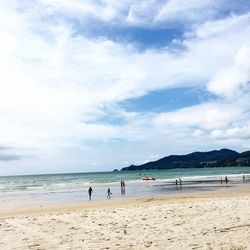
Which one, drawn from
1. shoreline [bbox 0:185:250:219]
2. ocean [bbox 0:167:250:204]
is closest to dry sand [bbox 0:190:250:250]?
shoreline [bbox 0:185:250:219]

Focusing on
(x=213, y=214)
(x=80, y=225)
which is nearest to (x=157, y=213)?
(x=213, y=214)

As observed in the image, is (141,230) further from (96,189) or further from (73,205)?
(96,189)

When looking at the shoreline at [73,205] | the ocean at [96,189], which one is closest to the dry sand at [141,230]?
the shoreline at [73,205]

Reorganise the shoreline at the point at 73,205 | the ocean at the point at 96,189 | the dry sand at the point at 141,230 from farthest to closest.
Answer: the ocean at the point at 96,189, the shoreline at the point at 73,205, the dry sand at the point at 141,230

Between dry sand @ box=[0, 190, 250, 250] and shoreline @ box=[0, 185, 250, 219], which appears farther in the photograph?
shoreline @ box=[0, 185, 250, 219]

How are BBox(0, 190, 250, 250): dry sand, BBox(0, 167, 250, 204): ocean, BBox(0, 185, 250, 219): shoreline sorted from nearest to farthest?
BBox(0, 190, 250, 250): dry sand < BBox(0, 185, 250, 219): shoreline < BBox(0, 167, 250, 204): ocean

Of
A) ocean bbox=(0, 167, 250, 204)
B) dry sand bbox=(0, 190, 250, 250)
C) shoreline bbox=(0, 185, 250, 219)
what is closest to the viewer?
dry sand bbox=(0, 190, 250, 250)

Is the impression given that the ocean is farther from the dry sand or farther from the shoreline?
the dry sand

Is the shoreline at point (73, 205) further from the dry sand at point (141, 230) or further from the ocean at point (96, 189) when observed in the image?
the dry sand at point (141, 230)

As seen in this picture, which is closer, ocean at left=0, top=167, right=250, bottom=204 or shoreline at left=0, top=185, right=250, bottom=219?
shoreline at left=0, top=185, right=250, bottom=219

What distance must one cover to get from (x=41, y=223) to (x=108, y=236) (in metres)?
5.34

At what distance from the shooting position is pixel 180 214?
17.3 m

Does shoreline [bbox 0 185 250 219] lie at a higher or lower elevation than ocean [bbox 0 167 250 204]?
lower

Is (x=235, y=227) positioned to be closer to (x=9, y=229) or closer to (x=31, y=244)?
(x=31, y=244)
